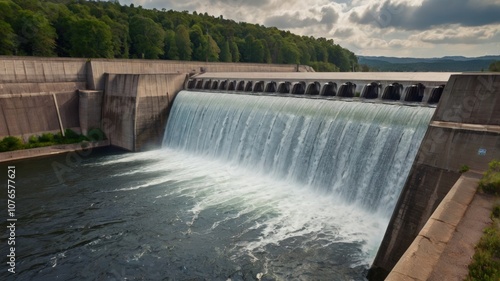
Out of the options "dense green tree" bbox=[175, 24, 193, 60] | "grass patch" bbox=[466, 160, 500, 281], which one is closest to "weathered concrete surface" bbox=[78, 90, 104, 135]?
"dense green tree" bbox=[175, 24, 193, 60]

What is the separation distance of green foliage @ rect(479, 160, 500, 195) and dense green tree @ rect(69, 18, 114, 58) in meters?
40.7

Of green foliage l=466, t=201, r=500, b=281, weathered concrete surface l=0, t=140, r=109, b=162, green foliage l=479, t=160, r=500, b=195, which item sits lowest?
weathered concrete surface l=0, t=140, r=109, b=162

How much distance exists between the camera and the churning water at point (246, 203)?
1099 centimetres

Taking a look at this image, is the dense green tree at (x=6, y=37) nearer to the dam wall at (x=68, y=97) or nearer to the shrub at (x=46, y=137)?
the dam wall at (x=68, y=97)

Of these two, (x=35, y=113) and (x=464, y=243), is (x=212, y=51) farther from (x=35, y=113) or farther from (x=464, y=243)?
(x=464, y=243)

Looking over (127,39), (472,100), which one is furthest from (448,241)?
(127,39)

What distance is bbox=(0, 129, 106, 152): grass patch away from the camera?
80.2ft

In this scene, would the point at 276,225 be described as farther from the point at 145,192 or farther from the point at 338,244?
the point at 145,192

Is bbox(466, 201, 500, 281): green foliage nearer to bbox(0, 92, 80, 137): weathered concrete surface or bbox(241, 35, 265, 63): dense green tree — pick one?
bbox(0, 92, 80, 137): weathered concrete surface

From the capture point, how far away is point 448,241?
6.42 m

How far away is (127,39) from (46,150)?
31.9m

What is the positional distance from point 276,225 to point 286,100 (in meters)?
9.41

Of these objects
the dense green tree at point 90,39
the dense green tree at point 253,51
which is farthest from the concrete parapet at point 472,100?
the dense green tree at point 253,51

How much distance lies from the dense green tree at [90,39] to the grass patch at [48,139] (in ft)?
49.4
